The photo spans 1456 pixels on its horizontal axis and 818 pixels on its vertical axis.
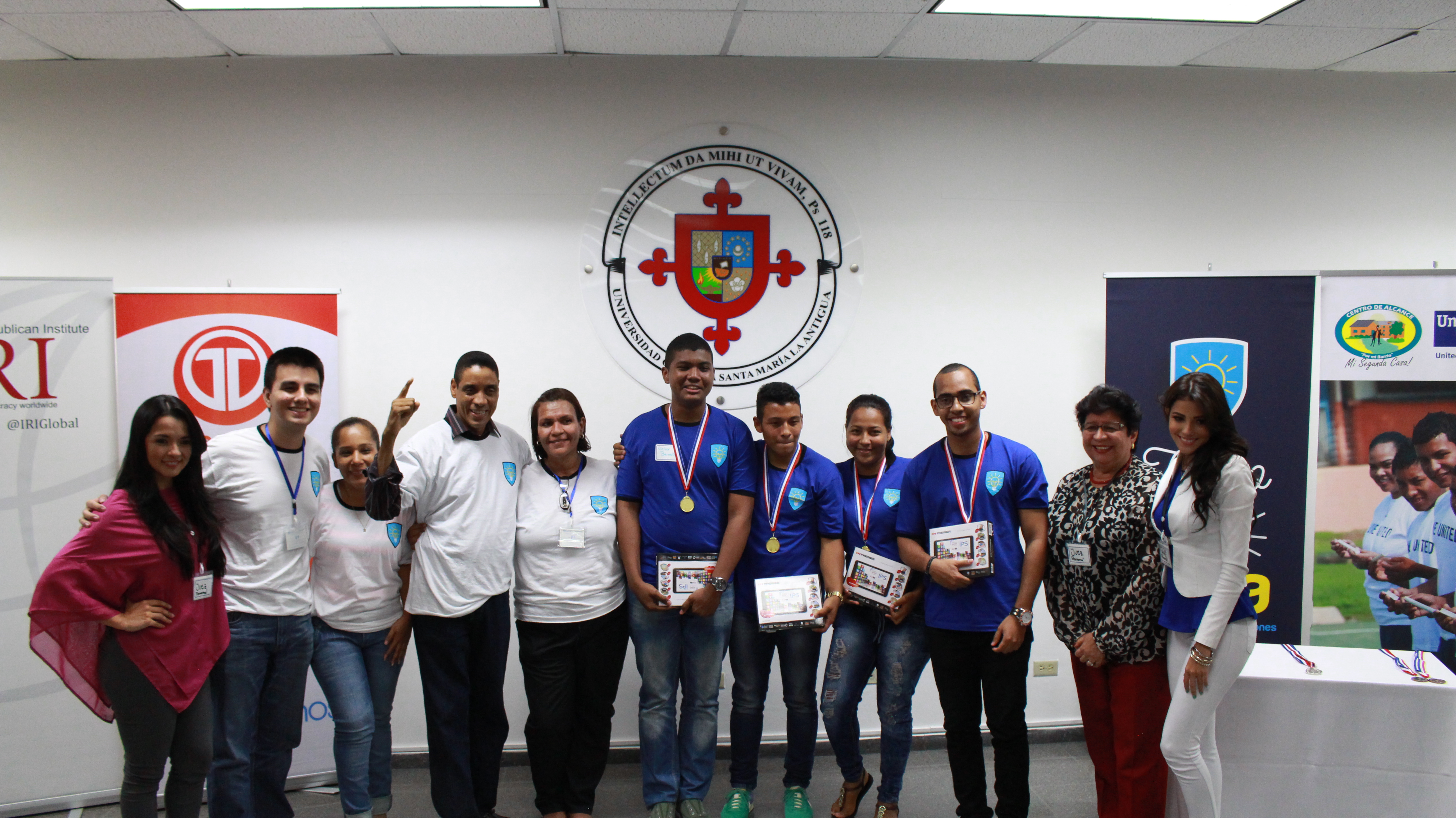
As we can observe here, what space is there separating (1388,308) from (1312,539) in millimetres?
1006

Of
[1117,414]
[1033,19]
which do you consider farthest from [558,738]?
[1033,19]

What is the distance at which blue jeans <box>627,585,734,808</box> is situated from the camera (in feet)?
8.17

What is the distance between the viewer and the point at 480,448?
7.94 ft

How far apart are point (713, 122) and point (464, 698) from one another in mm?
2372

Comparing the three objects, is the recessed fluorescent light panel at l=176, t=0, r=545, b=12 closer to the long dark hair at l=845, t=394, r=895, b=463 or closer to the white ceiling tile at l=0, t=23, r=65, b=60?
the white ceiling tile at l=0, t=23, r=65, b=60

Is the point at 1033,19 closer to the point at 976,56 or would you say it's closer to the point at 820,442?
the point at 976,56

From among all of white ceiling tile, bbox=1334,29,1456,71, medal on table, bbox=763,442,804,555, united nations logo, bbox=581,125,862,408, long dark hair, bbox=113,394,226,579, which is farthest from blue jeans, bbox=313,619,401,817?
white ceiling tile, bbox=1334,29,1456,71

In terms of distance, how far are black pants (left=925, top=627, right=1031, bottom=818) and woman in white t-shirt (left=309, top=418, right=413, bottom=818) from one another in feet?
5.63

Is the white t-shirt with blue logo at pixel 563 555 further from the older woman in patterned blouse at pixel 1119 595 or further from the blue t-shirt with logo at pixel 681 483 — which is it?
the older woman in patterned blouse at pixel 1119 595

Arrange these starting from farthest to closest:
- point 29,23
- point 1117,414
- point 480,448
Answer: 1. point 29,23
2. point 480,448
3. point 1117,414

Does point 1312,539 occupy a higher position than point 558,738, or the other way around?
point 1312,539

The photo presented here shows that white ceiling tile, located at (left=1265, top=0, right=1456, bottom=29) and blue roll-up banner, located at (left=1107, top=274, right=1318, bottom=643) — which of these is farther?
blue roll-up banner, located at (left=1107, top=274, right=1318, bottom=643)

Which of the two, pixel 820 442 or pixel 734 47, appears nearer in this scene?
pixel 734 47

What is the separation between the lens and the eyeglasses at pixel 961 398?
2.29 meters
